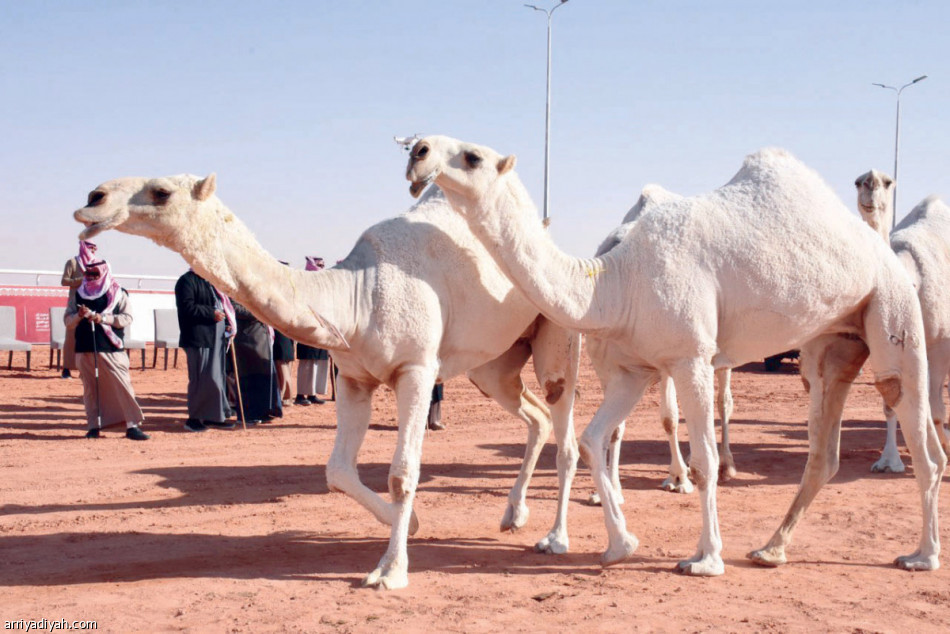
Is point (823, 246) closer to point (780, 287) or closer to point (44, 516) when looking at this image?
point (780, 287)

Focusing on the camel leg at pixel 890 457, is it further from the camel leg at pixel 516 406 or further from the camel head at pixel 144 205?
the camel head at pixel 144 205

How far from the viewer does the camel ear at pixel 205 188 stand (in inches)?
209

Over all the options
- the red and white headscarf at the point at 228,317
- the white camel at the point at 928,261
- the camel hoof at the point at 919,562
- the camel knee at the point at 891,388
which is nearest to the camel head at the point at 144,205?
the camel knee at the point at 891,388

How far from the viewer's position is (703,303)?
236 inches

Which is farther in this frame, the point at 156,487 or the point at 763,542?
the point at 156,487

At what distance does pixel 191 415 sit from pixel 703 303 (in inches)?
387

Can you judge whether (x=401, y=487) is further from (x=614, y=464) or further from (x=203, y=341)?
(x=203, y=341)

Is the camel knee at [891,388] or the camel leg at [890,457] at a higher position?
the camel knee at [891,388]

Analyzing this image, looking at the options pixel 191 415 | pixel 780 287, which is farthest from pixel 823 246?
pixel 191 415

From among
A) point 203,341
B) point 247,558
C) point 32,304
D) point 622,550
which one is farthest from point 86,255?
point 32,304

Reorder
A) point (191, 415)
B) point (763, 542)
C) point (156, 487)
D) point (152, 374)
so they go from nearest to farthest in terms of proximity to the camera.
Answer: point (763, 542), point (156, 487), point (191, 415), point (152, 374)

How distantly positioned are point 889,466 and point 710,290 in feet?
18.3

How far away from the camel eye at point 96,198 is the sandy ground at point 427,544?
90.3 inches

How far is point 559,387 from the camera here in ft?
23.0
